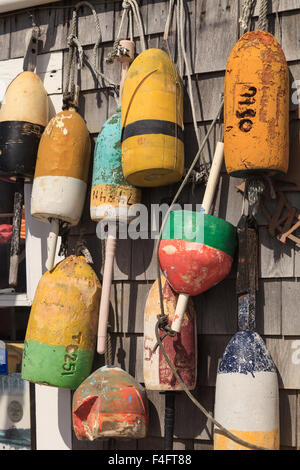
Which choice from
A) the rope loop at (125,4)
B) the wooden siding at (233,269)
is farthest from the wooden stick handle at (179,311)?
the rope loop at (125,4)

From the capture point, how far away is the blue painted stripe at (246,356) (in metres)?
2.08

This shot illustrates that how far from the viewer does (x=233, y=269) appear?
2314 millimetres

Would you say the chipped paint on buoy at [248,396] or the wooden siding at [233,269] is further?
the wooden siding at [233,269]

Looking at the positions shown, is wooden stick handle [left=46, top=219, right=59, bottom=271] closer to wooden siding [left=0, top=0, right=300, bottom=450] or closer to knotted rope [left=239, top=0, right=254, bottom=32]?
wooden siding [left=0, top=0, right=300, bottom=450]

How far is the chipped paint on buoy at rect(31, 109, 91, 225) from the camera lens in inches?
98.0

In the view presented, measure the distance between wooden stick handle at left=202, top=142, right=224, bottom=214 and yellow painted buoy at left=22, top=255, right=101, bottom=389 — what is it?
58 centimetres

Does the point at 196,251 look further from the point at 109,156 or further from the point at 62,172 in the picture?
the point at 62,172

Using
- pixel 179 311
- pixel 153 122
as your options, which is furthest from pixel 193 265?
pixel 153 122

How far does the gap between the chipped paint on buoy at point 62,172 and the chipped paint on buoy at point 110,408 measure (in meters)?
0.69

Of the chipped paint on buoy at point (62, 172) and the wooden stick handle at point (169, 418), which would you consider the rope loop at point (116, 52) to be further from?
the wooden stick handle at point (169, 418)

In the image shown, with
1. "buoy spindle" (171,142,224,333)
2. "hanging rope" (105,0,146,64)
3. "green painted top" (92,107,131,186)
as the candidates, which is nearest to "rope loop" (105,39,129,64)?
"hanging rope" (105,0,146,64)

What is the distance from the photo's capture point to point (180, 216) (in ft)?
7.23

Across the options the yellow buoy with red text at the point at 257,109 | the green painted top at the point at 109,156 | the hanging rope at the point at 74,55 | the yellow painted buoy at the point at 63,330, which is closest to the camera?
the yellow buoy with red text at the point at 257,109

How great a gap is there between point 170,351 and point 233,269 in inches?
15.6
